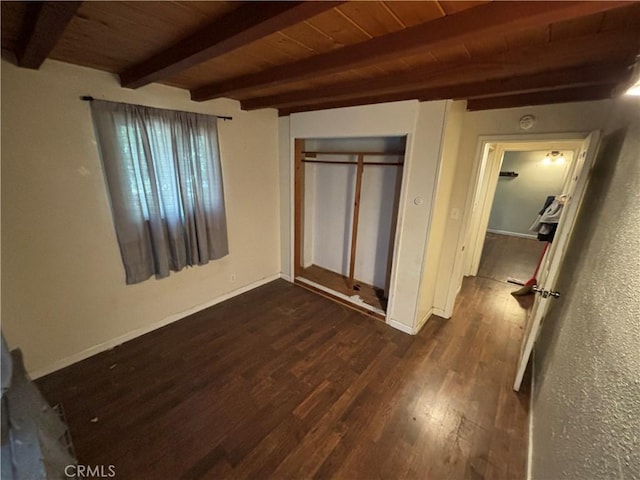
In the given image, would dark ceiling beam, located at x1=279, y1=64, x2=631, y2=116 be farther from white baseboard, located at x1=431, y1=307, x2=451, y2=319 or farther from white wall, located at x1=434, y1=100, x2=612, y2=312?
white baseboard, located at x1=431, y1=307, x2=451, y2=319

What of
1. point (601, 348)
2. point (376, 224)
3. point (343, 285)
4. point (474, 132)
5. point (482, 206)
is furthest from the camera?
point (482, 206)

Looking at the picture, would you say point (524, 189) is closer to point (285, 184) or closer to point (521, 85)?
point (521, 85)

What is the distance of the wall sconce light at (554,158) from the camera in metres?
5.95

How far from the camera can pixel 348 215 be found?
12.1 feet

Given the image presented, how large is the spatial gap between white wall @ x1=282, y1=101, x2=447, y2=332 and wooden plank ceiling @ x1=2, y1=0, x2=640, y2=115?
0.28 meters

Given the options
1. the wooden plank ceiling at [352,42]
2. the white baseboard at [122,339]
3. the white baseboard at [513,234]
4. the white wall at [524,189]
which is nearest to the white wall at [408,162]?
the wooden plank ceiling at [352,42]

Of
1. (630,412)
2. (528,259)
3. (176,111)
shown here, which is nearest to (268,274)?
(176,111)

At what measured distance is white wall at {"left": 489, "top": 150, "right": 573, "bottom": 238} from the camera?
6215 mm

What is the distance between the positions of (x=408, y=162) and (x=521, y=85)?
2.98 feet

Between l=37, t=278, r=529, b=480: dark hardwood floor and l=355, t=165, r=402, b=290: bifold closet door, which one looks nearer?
l=37, t=278, r=529, b=480: dark hardwood floor

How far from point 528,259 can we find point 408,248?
13.4 feet

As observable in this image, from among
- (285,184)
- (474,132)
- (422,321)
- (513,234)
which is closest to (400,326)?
(422,321)

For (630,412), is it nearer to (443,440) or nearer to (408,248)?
(443,440)

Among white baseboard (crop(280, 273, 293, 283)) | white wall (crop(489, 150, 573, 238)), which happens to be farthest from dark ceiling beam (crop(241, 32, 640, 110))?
white wall (crop(489, 150, 573, 238))
